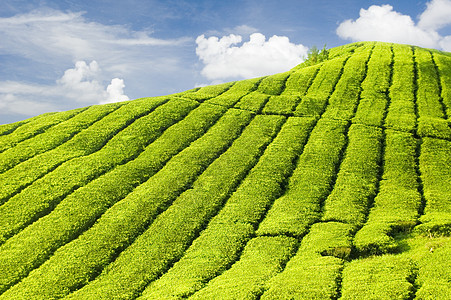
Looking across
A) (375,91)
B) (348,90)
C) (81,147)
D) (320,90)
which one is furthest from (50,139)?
(375,91)

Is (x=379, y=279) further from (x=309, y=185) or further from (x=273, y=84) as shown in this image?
(x=273, y=84)

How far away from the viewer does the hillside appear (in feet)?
65.1

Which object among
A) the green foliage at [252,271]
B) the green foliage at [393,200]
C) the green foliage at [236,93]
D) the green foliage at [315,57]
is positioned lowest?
the green foliage at [252,271]

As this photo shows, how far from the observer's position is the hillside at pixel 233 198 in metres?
19.8

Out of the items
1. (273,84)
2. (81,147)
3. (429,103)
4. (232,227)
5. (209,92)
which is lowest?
(232,227)

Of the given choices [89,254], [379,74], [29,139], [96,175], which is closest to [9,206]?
[96,175]

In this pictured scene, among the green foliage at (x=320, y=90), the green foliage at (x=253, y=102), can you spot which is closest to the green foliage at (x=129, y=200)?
the green foliage at (x=253, y=102)

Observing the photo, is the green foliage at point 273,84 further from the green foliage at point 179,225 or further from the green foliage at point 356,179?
the green foliage at point 179,225

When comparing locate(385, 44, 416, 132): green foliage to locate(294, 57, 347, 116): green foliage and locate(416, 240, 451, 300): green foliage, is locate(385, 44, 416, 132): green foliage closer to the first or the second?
locate(294, 57, 347, 116): green foliage

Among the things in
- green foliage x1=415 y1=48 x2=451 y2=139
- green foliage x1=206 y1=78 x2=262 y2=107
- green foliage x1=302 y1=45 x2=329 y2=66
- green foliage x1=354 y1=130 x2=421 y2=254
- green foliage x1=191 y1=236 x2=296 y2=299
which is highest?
green foliage x1=302 y1=45 x2=329 y2=66

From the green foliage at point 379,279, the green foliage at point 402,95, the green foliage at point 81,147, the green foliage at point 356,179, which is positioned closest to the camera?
the green foliage at point 379,279

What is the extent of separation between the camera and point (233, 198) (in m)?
28.4

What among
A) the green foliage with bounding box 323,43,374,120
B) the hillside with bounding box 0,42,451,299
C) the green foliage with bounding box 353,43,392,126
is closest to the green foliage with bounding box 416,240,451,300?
the hillside with bounding box 0,42,451,299

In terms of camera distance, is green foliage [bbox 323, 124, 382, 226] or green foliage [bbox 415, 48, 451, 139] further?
green foliage [bbox 415, 48, 451, 139]
